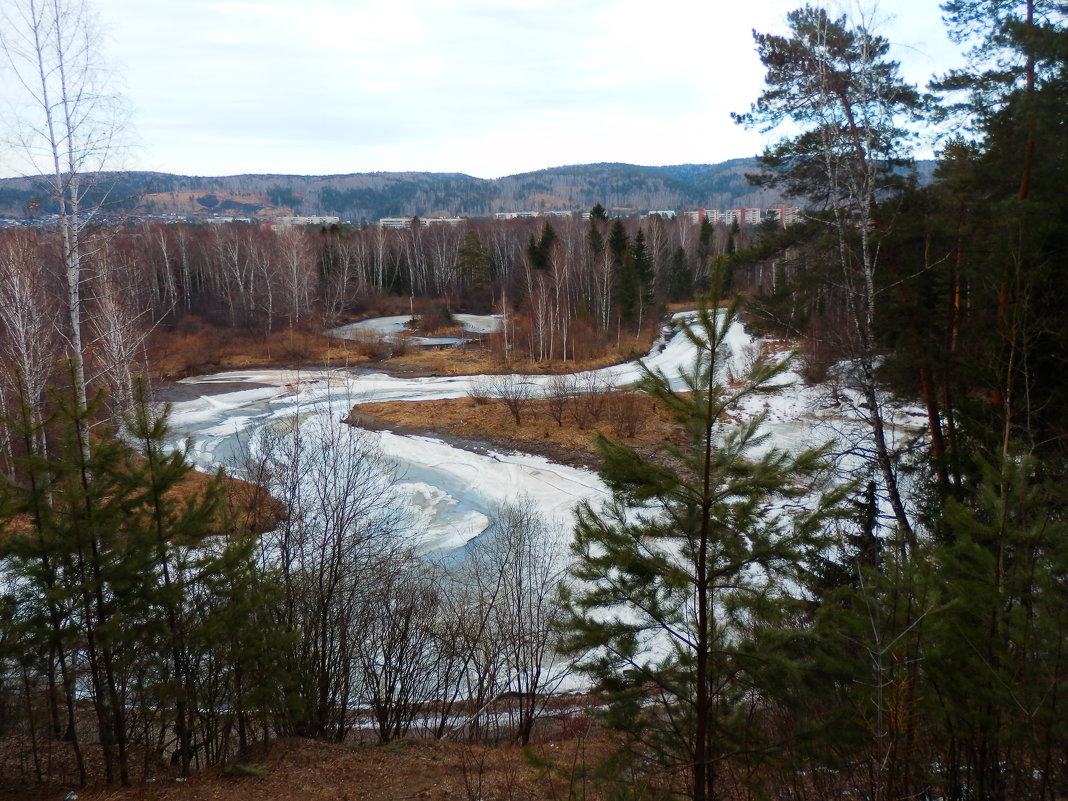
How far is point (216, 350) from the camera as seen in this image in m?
37.8

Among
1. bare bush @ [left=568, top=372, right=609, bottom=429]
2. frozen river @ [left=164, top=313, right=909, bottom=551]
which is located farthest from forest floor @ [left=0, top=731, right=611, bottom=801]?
bare bush @ [left=568, top=372, right=609, bottom=429]

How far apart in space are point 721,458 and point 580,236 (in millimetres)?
50725

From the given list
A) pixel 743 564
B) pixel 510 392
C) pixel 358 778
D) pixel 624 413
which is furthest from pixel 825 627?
pixel 510 392

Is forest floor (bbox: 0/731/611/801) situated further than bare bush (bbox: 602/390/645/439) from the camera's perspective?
No

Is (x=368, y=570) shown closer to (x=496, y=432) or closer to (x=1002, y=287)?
(x=1002, y=287)

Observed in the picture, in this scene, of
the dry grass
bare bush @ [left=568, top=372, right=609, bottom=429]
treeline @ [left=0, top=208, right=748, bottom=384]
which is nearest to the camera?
the dry grass

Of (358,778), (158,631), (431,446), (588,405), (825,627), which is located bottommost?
(431,446)

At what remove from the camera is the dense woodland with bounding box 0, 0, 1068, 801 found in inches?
159

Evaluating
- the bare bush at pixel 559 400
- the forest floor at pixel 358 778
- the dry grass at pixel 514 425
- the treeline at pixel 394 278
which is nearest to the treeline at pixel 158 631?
the forest floor at pixel 358 778

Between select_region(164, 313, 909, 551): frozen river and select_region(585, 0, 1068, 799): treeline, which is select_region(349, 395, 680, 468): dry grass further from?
select_region(585, 0, 1068, 799): treeline

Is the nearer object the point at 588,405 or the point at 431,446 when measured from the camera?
the point at 431,446

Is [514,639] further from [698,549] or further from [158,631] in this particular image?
[698,549]

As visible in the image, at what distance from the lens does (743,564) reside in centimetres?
407

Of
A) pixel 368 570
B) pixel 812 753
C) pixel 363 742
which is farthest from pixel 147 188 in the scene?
pixel 812 753
